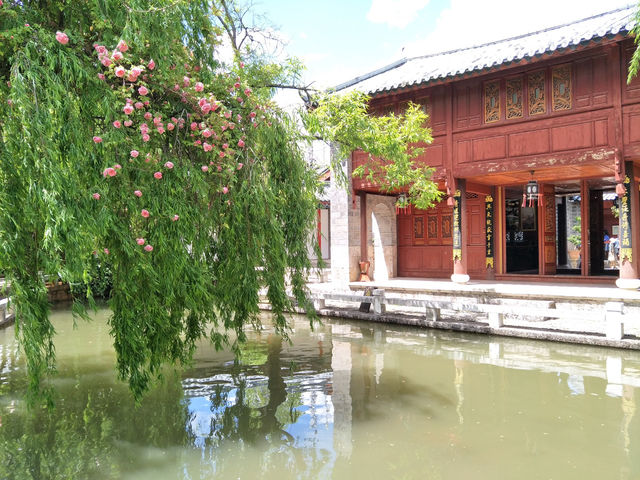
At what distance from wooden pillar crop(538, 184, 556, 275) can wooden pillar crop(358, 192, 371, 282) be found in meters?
4.05

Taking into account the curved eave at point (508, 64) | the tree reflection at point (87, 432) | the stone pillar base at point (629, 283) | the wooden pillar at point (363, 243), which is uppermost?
the curved eave at point (508, 64)

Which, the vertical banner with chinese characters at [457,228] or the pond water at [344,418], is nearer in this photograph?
the pond water at [344,418]

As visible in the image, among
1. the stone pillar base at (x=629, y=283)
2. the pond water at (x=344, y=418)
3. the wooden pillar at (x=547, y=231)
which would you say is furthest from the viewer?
the wooden pillar at (x=547, y=231)

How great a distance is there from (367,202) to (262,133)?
8.43 metres

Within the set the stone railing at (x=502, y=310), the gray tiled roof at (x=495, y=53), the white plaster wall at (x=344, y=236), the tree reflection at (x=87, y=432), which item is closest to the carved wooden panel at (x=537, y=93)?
the gray tiled roof at (x=495, y=53)

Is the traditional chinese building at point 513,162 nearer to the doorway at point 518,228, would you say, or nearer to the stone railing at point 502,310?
the doorway at point 518,228

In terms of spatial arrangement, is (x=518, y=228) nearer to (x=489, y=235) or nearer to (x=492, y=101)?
(x=489, y=235)

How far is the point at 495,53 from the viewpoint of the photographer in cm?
1055

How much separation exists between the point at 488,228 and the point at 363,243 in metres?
3.07

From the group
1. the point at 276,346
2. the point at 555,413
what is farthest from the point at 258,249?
the point at 276,346

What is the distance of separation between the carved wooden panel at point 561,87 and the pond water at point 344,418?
471 centimetres

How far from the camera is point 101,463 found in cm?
378

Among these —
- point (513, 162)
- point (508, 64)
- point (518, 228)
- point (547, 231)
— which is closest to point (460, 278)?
point (513, 162)

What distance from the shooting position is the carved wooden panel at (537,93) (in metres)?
9.45
